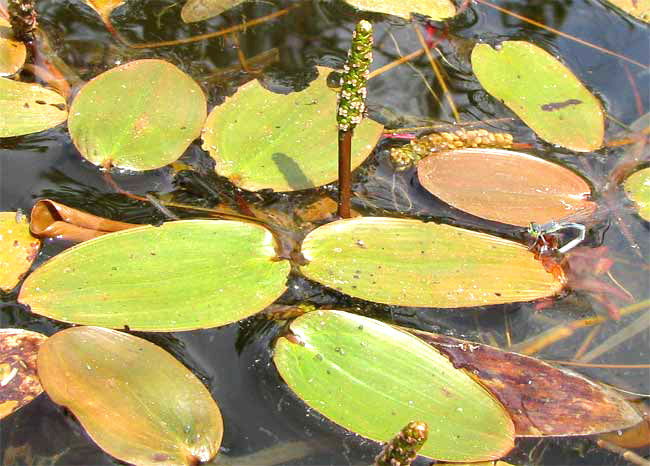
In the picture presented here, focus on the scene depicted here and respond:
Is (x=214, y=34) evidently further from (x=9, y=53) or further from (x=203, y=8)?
(x=9, y=53)

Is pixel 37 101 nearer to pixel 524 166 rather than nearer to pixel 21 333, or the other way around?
pixel 21 333

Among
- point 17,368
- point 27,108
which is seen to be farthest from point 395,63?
point 17,368

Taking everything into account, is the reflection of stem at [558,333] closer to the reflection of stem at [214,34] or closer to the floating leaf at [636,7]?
the floating leaf at [636,7]

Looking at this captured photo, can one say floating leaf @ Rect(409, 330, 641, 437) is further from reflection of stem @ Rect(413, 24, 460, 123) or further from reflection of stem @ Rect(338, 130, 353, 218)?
reflection of stem @ Rect(413, 24, 460, 123)

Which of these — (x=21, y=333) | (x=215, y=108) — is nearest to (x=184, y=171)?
(x=215, y=108)

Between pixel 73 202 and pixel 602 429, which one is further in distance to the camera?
pixel 73 202

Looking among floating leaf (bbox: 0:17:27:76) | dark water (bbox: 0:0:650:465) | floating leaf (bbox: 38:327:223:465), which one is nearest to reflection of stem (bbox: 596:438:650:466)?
dark water (bbox: 0:0:650:465)

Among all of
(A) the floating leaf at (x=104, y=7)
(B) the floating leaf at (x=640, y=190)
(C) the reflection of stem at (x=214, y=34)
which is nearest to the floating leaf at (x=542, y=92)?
(B) the floating leaf at (x=640, y=190)
